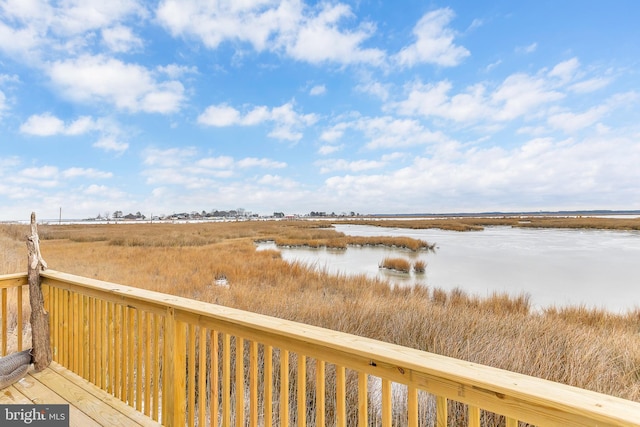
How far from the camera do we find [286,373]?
1304mm

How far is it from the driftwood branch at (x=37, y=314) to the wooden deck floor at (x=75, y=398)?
0.37 ft

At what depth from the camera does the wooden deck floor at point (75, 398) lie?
6.66 feet

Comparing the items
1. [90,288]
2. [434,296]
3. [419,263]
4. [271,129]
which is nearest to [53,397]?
[90,288]

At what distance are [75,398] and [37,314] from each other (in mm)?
956

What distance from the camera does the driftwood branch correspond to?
2688mm

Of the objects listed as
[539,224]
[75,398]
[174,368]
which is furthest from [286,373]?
[539,224]

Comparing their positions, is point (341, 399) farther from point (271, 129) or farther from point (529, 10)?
point (271, 129)

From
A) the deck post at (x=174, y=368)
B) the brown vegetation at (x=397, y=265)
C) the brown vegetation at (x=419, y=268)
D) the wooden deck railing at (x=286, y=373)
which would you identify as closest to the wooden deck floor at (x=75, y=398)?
the wooden deck railing at (x=286, y=373)

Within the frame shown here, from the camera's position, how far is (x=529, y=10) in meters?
7.30

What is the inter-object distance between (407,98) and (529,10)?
483 cm

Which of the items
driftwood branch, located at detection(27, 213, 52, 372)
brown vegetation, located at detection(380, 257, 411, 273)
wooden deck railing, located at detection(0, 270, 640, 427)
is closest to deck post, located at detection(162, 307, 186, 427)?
wooden deck railing, located at detection(0, 270, 640, 427)

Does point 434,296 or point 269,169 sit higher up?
point 269,169

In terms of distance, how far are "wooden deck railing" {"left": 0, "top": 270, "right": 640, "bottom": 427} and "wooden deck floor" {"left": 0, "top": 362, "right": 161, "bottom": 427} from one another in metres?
0.07

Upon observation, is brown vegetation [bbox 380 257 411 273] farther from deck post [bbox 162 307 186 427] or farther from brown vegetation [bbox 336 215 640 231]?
brown vegetation [bbox 336 215 640 231]
